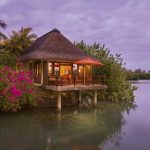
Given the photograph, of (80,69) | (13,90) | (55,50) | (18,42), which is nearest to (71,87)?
(13,90)

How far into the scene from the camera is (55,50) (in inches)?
818

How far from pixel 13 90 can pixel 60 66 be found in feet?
22.7

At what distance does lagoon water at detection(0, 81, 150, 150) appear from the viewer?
34.7ft

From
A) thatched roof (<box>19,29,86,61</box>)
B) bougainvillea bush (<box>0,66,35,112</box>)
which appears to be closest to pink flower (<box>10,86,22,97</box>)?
bougainvillea bush (<box>0,66,35,112</box>)

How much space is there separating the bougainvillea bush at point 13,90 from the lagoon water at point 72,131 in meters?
→ 0.94

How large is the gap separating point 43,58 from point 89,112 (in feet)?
18.3

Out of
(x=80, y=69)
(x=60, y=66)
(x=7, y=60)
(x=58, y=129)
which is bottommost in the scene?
(x=58, y=129)

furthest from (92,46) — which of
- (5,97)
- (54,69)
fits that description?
(5,97)

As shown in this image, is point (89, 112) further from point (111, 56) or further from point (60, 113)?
point (111, 56)

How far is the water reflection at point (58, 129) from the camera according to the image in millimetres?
10680

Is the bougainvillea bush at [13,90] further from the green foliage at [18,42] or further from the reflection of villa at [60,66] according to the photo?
the green foliage at [18,42]

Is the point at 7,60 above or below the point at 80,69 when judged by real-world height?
above

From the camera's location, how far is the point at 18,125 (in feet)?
45.8

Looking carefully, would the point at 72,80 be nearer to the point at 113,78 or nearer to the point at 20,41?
the point at 113,78
